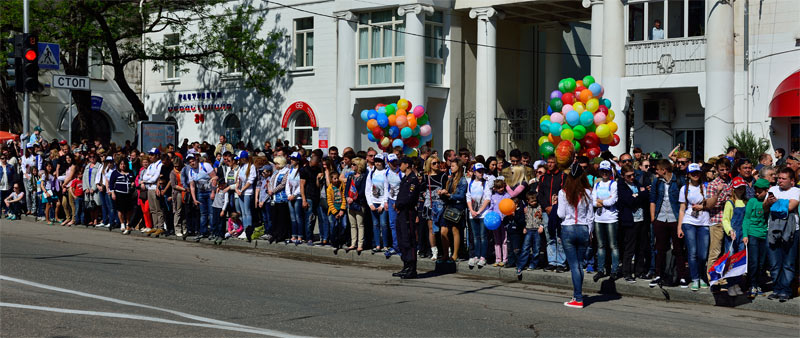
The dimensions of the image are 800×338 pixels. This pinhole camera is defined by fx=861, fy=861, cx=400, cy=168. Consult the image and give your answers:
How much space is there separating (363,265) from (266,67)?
59.1 ft

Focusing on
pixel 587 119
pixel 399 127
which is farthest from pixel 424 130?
pixel 587 119

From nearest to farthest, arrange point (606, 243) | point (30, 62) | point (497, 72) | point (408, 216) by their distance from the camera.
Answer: point (606, 243) < point (408, 216) < point (30, 62) < point (497, 72)

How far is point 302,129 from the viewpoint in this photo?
106 feet

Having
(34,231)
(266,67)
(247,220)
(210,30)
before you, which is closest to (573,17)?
(266,67)

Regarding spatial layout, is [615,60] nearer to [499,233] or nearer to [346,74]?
[346,74]

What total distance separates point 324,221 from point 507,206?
453 cm

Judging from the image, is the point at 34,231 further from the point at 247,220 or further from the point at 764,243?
the point at 764,243

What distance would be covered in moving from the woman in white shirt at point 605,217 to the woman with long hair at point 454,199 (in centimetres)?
247

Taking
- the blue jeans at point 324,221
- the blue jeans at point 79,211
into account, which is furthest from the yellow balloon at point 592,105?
the blue jeans at point 79,211

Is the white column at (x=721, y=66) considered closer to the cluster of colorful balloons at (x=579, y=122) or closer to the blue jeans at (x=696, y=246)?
the cluster of colorful balloons at (x=579, y=122)

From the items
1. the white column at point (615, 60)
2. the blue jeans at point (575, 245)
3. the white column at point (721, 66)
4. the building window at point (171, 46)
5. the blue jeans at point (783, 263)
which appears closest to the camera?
the blue jeans at point (575, 245)

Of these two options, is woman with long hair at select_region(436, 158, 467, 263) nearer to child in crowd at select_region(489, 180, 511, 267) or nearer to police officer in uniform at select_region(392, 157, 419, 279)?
child in crowd at select_region(489, 180, 511, 267)

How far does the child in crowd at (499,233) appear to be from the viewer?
45.3 feet

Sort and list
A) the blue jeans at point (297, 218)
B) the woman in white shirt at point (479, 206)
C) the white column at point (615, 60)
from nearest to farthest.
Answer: the woman in white shirt at point (479, 206), the blue jeans at point (297, 218), the white column at point (615, 60)
